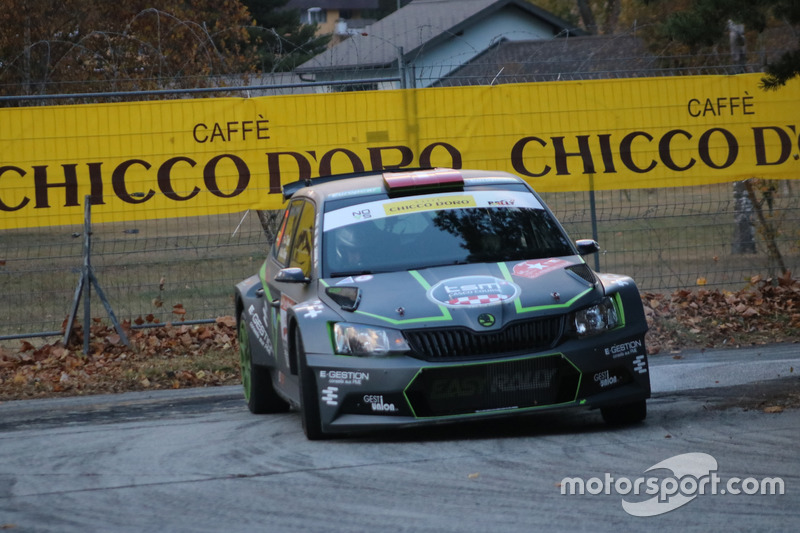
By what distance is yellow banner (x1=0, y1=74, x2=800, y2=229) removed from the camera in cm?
1241

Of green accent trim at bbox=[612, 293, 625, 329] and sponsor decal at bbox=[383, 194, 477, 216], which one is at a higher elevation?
sponsor decal at bbox=[383, 194, 477, 216]

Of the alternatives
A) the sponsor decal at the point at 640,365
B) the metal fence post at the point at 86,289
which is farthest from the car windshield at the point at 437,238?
the metal fence post at the point at 86,289

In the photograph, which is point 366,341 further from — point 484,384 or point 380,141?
point 380,141

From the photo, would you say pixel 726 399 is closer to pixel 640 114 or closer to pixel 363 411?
pixel 363 411

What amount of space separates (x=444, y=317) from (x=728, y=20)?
4.99 meters

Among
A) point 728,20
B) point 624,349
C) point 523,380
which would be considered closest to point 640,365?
point 624,349

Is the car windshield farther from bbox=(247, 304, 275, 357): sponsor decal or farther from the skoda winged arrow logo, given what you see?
bbox=(247, 304, 275, 357): sponsor decal

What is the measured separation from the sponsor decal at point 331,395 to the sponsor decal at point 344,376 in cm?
4

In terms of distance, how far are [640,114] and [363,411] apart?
23.3ft

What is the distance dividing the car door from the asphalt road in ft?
1.91

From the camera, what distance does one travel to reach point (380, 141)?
12.7 meters

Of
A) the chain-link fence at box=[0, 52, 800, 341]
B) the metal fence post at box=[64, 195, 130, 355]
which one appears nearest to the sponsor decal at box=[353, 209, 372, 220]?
the chain-link fence at box=[0, 52, 800, 341]

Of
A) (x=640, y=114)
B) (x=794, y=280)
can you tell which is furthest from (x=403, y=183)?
(x=794, y=280)

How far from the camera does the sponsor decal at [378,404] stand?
6.78 m
